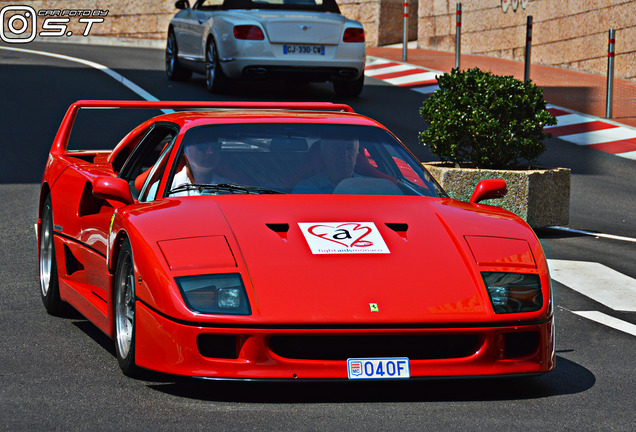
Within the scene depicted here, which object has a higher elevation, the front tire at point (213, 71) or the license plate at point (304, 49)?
the license plate at point (304, 49)

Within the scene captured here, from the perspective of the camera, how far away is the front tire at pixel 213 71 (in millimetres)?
17359

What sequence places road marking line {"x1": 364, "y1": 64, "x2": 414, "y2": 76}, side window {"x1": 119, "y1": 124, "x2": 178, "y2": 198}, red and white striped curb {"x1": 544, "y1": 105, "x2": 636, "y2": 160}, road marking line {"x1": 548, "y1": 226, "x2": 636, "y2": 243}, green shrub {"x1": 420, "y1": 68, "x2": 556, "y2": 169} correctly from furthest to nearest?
road marking line {"x1": 364, "y1": 64, "x2": 414, "y2": 76}
red and white striped curb {"x1": 544, "y1": 105, "x2": 636, "y2": 160}
green shrub {"x1": 420, "y1": 68, "x2": 556, "y2": 169}
road marking line {"x1": 548, "y1": 226, "x2": 636, "y2": 243}
side window {"x1": 119, "y1": 124, "x2": 178, "y2": 198}

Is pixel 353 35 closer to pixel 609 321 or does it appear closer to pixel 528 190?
pixel 528 190

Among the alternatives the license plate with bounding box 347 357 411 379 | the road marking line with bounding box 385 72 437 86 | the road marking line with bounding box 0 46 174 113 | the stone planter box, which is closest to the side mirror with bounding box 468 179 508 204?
the license plate with bounding box 347 357 411 379

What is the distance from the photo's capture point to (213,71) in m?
17.5

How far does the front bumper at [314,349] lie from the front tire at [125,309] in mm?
234

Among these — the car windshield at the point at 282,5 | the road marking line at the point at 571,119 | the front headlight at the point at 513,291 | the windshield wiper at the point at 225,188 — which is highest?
the car windshield at the point at 282,5

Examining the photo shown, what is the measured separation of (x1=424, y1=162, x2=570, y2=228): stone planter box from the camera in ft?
31.6

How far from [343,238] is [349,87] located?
13.2 m

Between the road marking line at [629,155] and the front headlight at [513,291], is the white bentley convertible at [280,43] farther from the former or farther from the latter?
the front headlight at [513,291]

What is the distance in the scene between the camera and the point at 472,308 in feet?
15.3

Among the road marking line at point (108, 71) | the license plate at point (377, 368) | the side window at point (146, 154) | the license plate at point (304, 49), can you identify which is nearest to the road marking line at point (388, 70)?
the road marking line at point (108, 71)

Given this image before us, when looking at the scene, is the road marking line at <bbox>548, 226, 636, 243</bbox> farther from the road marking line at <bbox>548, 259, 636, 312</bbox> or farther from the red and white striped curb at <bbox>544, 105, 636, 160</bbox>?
the red and white striped curb at <bbox>544, 105, 636, 160</bbox>

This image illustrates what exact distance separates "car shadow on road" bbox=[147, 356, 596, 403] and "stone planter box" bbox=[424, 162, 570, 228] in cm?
456
